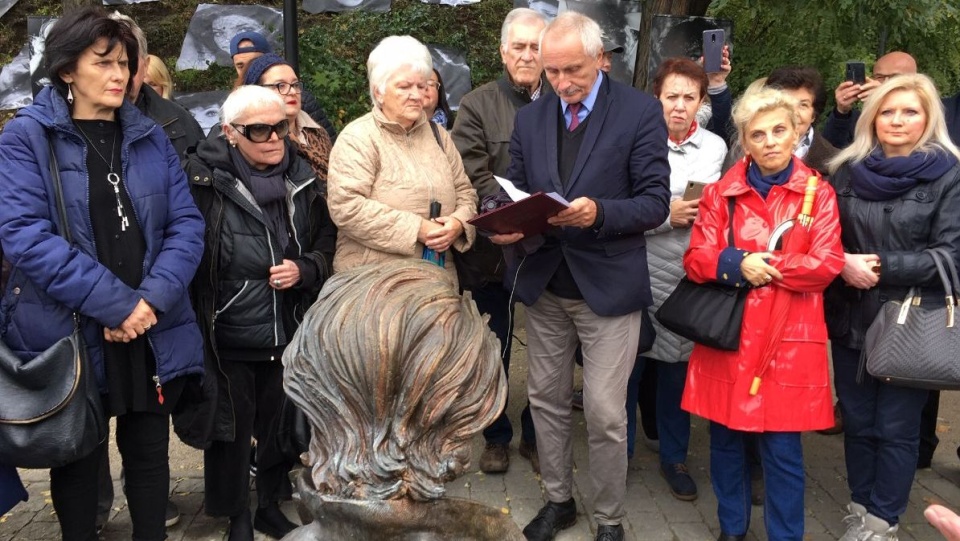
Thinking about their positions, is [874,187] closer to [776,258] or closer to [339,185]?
[776,258]

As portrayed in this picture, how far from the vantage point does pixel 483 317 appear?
202 cm

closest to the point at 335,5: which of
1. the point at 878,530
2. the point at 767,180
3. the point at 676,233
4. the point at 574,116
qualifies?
the point at 574,116

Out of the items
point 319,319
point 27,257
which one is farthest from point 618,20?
point 319,319

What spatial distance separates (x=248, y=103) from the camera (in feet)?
12.3

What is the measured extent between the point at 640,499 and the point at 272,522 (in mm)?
1863

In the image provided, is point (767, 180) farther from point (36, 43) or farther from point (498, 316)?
point (36, 43)

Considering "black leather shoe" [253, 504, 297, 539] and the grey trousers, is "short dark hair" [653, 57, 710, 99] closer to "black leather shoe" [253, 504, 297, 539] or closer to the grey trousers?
the grey trousers

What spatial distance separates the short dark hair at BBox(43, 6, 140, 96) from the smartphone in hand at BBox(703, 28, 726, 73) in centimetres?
303

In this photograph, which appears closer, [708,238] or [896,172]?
[896,172]

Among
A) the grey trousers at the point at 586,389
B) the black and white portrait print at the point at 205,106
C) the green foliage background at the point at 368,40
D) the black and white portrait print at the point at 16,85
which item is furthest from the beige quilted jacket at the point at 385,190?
the green foliage background at the point at 368,40

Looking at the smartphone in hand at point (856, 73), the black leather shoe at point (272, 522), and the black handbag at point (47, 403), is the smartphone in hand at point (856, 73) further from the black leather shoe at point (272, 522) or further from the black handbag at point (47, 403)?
the black handbag at point (47, 403)

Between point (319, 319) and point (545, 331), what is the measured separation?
221 centimetres

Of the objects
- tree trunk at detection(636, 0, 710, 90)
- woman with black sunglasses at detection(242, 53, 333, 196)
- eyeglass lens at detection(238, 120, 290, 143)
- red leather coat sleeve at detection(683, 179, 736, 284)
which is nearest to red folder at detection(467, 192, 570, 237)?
red leather coat sleeve at detection(683, 179, 736, 284)

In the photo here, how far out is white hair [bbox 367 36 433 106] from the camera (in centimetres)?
380
